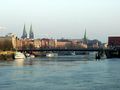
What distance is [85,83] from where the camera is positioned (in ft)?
127

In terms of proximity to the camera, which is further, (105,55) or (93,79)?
(105,55)

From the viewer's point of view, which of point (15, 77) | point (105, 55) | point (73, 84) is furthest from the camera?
point (105, 55)

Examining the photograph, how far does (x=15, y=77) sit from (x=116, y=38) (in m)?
83.5

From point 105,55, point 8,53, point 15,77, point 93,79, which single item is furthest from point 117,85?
point 105,55

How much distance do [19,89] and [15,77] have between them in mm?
9281

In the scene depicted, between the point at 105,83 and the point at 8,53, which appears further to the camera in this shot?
the point at 8,53

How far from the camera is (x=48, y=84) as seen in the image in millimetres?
38156

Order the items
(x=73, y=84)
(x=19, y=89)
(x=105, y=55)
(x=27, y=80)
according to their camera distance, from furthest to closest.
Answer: (x=105, y=55), (x=27, y=80), (x=73, y=84), (x=19, y=89)

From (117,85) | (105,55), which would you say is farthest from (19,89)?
(105,55)

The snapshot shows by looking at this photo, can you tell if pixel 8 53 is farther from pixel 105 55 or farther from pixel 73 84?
pixel 73 84

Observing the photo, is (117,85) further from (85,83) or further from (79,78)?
(79,78)

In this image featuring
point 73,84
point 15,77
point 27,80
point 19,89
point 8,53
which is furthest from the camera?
point 8,53

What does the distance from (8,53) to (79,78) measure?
60007 millimetres

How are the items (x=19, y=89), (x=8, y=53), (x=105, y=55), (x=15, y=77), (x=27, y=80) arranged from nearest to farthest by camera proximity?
(x=19, y=89)
(x=27, y=80)
(x=15, y=77)
(x=8, y=53)
(x=105, y=55)
